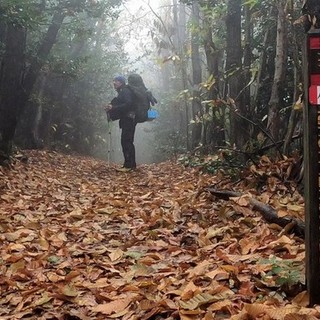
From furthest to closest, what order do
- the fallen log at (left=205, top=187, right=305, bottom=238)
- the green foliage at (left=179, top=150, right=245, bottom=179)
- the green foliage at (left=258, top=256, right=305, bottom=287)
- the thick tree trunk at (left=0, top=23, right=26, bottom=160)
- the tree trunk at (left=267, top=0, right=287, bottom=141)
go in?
the thick tree trunk at (left=0, top=23, right=26, bottom=160)
the green foliage at (left=179, top=150, right=245, bottom=179)
the tree trunk at (left=267, top=0, right=287, bottom=141)
the fallen log at (left=205, top=187, right=305, bottom=238)
the green foliage at (left=258, top=256, right=305, bottom=287)

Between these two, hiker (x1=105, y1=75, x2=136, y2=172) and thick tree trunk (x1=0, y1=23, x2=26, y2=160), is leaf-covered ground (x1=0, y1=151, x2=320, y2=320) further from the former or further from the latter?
hiker (x1=105, y1=75, x2=136, y2=172)

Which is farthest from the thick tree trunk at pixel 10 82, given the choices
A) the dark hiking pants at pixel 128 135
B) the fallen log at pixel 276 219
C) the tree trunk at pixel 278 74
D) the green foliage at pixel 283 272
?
the green foliage at pixel 283 272

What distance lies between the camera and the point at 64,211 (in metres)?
6.05

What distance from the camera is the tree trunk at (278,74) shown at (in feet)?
21.7

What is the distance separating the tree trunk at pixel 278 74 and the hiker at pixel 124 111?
13.2 ft

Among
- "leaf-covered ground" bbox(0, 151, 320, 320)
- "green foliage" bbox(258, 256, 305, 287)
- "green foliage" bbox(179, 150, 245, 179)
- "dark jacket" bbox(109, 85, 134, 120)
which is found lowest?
"leaf-covered ground" bbox(0, 151, 320, 320)

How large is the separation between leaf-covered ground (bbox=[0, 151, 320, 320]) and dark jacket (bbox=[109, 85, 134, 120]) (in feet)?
10.9

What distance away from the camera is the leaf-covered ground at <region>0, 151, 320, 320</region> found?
280 cm

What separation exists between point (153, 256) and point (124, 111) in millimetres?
6551

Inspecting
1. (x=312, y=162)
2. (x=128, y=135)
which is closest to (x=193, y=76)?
(x=128, y=135)

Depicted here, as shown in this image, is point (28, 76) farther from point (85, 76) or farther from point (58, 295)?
point (58, 295)

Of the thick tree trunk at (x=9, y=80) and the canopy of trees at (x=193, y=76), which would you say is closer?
the canopy of trees at (x=193, y=76)

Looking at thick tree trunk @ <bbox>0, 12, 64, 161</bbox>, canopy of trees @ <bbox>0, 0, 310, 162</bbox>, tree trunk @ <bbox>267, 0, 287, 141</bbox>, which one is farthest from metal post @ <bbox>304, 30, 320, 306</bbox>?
thick tree trunk @ <bbox>0, 12, 64, 161</bbox>

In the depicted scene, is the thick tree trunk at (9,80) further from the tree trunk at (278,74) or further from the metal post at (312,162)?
the metal post at (312,162)
